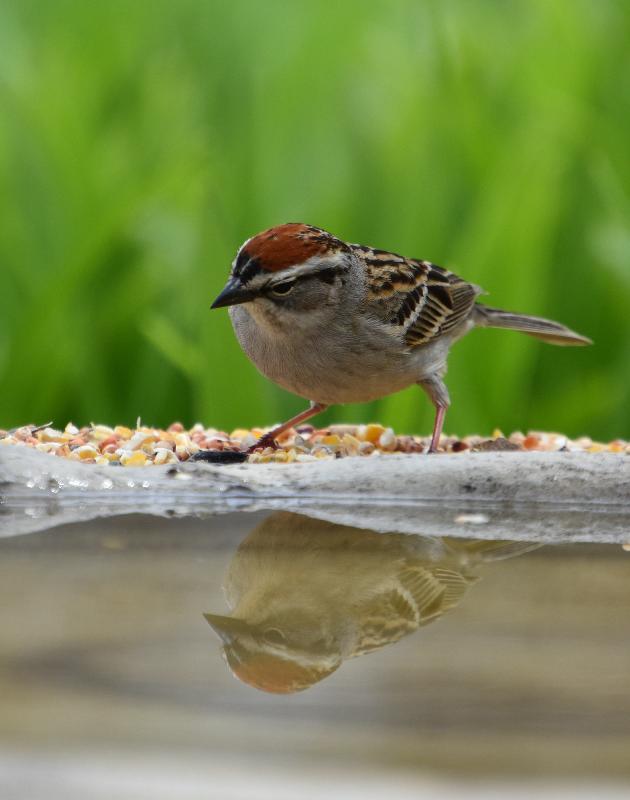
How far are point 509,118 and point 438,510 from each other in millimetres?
3515

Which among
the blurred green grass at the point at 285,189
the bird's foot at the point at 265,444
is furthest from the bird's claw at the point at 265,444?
the blurred green grass at the point at 285,189

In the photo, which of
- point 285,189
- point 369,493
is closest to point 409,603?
point 369,493

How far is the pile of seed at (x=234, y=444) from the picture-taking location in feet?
9.91

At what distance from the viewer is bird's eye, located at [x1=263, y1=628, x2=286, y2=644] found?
177 cm

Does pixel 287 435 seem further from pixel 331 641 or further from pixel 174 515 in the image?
pixel 331 641

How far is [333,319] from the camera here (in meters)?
3.57

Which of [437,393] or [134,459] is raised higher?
[134,459]

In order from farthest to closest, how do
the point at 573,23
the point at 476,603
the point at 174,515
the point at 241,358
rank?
the point at 573,23, the point at 241,358, the point at 174,515, the point at 476,603

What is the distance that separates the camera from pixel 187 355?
4.19 metres

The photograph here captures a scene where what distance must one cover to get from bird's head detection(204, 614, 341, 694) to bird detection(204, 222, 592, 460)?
1203 millimetres

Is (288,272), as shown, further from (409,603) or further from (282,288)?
(409,603)

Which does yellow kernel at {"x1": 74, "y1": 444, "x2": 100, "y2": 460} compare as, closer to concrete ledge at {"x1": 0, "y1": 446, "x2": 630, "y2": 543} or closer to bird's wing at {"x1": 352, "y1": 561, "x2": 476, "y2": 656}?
concrete ledge at {"x1": 0, "y1": 446, "x2": 630, "y2": 543}

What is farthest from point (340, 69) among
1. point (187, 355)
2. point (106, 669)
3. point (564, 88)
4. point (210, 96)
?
point (106, 669)

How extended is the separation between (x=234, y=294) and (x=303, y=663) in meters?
1.55
